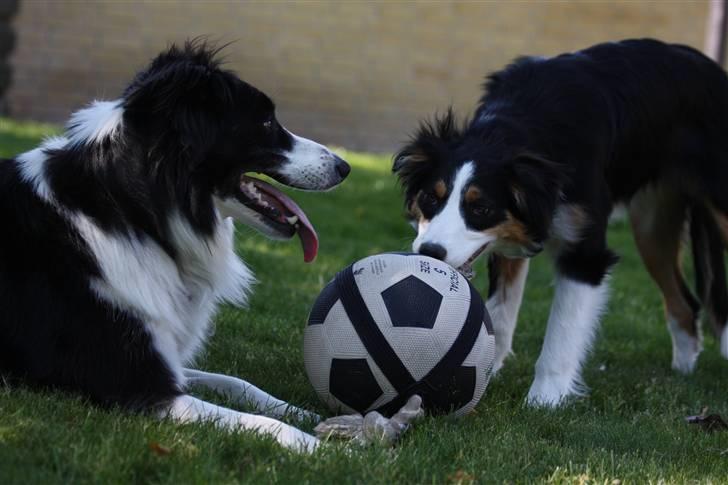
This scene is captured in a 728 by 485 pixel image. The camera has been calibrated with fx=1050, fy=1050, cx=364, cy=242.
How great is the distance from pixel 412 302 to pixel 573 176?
4.44ft

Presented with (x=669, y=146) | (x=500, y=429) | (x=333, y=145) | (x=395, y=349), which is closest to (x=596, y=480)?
(x=500, y=429)

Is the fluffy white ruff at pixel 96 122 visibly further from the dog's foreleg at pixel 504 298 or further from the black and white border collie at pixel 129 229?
the dog's foreleg at pixel 504 298

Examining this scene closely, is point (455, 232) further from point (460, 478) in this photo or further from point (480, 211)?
point (460, 478)

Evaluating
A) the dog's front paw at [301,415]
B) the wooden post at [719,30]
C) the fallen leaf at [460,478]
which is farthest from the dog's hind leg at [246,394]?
the wooden post at [719,30]

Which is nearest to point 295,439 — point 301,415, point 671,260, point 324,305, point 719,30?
point 301,415

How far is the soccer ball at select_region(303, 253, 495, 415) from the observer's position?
4.34 m

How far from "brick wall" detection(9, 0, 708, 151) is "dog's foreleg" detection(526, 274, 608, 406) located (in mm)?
11461

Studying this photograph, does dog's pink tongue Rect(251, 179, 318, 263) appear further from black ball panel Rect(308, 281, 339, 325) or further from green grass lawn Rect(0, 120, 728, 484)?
green grass lawn Rect(0, 120, 728, 484)

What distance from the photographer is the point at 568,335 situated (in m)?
5.52

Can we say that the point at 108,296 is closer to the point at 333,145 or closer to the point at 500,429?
the point at 500,429

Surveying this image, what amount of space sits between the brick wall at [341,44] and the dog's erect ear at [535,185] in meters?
11.8

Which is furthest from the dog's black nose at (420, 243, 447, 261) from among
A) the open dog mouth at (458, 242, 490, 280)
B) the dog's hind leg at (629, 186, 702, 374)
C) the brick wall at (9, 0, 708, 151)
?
the brick wall at (9, 0, 708, 151)

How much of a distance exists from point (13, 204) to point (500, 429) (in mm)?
2236

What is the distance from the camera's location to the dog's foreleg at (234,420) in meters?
3.91
